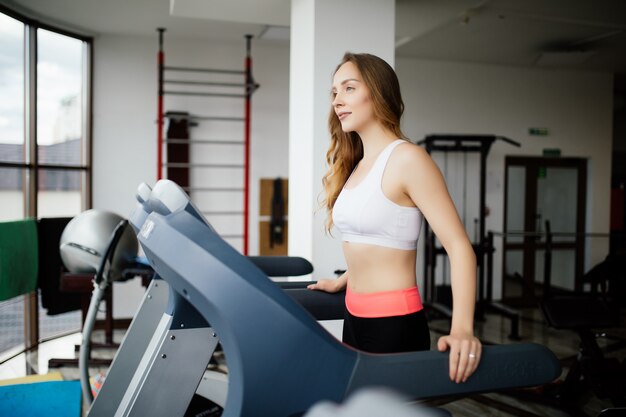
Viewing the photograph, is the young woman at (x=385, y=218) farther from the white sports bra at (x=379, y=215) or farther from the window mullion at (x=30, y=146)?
the window mullion at (x=30, y=146)

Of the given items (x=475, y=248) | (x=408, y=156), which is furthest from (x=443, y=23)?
(x=408, y=156)

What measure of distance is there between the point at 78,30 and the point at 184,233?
4.70 meters

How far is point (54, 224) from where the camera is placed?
14.7 feet

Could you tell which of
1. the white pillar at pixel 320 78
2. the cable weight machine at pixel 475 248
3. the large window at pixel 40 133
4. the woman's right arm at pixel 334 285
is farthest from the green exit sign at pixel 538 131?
the woman's right arm at pixel 334 285

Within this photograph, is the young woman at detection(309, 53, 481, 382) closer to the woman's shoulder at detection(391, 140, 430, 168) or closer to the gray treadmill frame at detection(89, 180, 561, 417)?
the woman's shoulder at detection(391, 140, 430, 168)

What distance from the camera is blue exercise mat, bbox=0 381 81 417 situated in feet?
7.75

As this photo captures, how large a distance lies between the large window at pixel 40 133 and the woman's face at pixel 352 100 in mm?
3551

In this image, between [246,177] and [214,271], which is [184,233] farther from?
[246,177]

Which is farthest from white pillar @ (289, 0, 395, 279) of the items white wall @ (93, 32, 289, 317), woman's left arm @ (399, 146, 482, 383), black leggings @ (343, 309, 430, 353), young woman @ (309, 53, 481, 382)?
white wall @ (93, 32, 289, 317)

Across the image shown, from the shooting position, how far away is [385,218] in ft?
4.31

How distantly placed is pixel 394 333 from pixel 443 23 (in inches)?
134

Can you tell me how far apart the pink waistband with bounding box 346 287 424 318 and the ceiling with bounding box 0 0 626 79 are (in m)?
2.64

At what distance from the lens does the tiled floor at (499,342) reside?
322 cm

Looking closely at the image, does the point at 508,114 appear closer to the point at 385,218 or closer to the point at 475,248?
the point at 475,248
